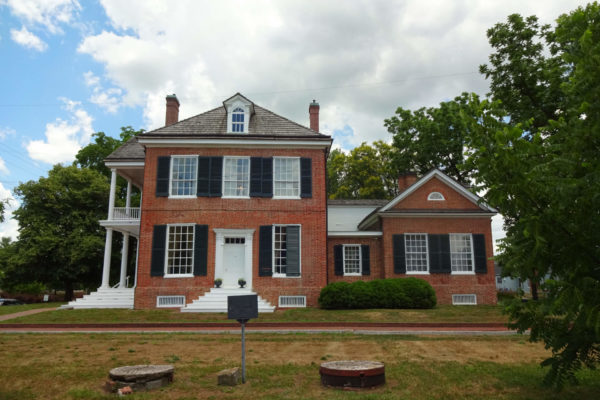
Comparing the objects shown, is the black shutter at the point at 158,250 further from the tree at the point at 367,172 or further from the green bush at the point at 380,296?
the tree at the point at 367,172

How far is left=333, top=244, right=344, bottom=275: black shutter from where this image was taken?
69.4ft

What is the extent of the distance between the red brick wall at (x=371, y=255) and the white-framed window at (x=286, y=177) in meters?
3.41

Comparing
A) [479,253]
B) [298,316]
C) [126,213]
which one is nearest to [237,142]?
[126,213]

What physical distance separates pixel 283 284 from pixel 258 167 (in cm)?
553

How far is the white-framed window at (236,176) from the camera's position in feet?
64.7

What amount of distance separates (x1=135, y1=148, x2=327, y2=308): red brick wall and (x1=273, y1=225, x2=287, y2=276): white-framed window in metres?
0.34

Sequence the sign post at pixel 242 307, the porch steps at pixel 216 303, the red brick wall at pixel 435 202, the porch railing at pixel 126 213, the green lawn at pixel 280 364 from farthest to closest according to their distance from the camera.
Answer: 1. the porch railing at pixel 126 213
2. the red brick wall at pixel 435 202
3. the porch steps at pixel 216 303
4. the sign post at pixel 242 307
5. the green lawn at pixel 280 364

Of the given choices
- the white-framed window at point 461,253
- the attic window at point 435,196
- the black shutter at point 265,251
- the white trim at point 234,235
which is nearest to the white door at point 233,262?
the white trim at point 234,235

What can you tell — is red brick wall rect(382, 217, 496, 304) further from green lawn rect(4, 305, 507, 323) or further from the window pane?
the window pane

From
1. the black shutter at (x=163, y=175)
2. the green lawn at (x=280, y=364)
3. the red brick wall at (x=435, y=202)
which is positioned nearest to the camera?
the green lawn at (x=280, y=364)

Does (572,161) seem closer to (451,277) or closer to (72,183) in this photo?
(451,277)

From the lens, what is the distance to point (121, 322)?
14.5 metres

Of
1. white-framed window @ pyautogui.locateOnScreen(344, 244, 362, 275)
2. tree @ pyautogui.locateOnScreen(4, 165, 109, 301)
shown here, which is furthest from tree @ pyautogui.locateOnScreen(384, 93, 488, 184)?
tree @ pyautogui.locateOnScreen(4, 165, 109, 301)

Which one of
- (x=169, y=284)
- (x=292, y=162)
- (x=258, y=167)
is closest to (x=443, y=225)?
(x=292, y=162)
